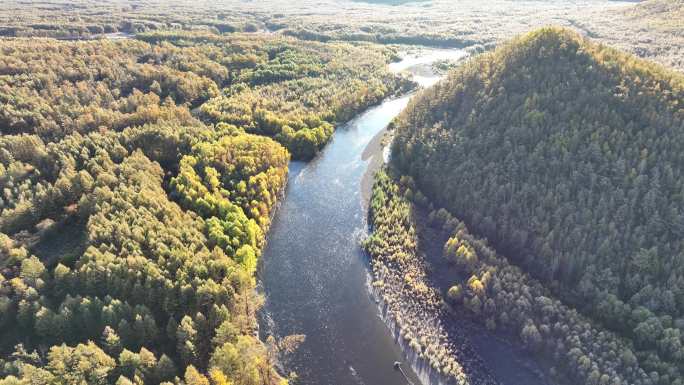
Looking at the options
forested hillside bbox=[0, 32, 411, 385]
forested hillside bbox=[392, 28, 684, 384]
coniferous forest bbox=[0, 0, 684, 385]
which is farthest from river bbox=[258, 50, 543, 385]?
forested hillside bbox=[392, 28, 684, 384]

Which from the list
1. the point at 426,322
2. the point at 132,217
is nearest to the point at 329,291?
the point at 426,322

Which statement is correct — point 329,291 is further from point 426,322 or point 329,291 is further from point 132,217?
point 132,217

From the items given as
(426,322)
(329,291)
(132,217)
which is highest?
(132,217)

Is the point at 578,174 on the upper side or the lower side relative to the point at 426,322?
upper

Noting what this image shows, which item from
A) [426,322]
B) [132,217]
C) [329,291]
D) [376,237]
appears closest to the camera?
[426,322]

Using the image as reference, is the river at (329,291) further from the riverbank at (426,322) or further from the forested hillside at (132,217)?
the forested hillside at (132,217)

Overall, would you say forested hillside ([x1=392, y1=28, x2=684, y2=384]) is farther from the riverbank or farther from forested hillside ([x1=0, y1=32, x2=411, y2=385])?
forested hillside ([x1=0, y1=32, x2=411, y2=385])
